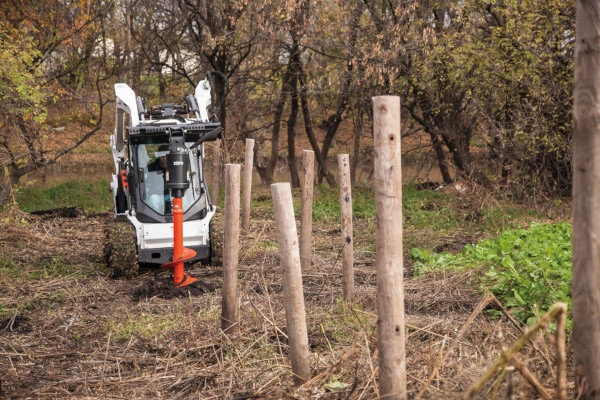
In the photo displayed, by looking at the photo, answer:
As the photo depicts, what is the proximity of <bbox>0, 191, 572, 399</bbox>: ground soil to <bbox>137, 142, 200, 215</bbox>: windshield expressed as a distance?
975 millimetres

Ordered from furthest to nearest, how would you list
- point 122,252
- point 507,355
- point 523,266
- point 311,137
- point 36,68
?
point 311,137 → point 36,68 → point 122,252 → point 523,266 → point 507,355

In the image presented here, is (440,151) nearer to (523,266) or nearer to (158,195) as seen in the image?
(158,195)

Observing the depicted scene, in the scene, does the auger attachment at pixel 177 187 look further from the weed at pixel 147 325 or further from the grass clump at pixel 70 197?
the grass clump at pixel 70 197

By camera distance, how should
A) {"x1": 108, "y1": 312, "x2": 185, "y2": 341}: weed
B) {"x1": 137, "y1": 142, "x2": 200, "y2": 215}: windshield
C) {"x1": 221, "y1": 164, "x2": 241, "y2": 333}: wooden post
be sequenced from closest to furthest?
{"x1": 221, "y1": 164, "x2": 241, "y2": 333}: wooden post < {"x1": 108, "y1": 312, "x2": 185, "y2": 341}: weed < {"x1": 137, "y1": 142, "x2": 200, "y2": 215}: windshield

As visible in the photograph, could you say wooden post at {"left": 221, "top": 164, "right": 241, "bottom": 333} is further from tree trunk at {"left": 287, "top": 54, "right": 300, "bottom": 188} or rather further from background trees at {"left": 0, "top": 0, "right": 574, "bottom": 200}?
A: tree trunk at {"left": 287, "top": 54, "right": 300, "bottom": 188}

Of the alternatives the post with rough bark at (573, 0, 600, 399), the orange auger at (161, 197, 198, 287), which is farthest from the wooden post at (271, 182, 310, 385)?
the orange auger at (161, 197, 198, 287)

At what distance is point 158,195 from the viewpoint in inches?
340

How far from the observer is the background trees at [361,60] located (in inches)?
501

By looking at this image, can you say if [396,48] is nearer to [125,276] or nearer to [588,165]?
[125,276]

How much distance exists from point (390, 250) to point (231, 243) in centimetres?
225

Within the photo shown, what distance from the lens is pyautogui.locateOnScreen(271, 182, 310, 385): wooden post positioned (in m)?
4.07

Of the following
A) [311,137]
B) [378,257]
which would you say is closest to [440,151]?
[311,137]

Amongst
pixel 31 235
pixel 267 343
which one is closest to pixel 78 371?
pixel 267 343

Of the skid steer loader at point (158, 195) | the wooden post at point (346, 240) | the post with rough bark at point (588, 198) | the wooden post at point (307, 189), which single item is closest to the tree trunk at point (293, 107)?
Answer: the skid steer loader at point (158, 195)
